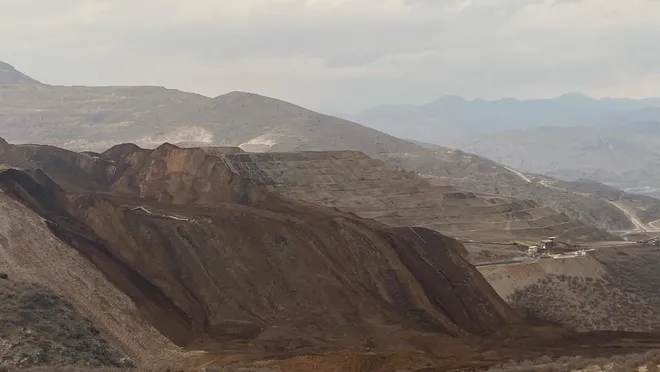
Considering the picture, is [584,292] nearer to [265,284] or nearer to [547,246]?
[547,246]

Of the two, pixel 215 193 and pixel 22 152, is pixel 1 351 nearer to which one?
pixel 215 193

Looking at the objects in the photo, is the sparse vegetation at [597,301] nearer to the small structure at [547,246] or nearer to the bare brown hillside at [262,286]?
the bare brown hillside at [262,286]

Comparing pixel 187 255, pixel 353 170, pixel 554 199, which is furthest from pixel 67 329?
pixel 554 199

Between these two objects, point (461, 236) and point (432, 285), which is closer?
point (432, 285)

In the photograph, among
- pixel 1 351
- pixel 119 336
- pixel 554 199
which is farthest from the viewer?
pixel 554 199

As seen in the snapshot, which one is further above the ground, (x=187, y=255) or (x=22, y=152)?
(x=22, y=152)

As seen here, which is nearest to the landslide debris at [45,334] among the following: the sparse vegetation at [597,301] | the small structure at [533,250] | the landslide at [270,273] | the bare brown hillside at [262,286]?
the bare brown hillside at [262,286]

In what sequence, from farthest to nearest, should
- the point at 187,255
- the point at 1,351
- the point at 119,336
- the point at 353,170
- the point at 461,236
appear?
the point at 353,170 → the point at 461,236 → the point at 187,255 → the point at 119,336 → the point at 1,351
